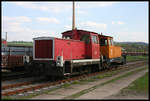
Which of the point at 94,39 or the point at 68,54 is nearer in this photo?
the point at 68,54

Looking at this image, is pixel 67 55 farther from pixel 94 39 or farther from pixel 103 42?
pixel 103 42

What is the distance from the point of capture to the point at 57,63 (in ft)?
36.8

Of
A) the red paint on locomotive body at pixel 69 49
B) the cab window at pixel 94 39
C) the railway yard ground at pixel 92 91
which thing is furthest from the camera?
the cab window at pixel 94 39

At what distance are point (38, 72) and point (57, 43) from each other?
6.49ft

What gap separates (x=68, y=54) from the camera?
1295cm

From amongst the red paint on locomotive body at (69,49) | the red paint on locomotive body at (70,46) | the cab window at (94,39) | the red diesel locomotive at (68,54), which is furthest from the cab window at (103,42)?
the red paint on locomotive body at (69,49)

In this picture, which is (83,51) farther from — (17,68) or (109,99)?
(109,99)

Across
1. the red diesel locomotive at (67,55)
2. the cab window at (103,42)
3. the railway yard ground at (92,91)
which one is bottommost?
the railway yard ground at (92,91)

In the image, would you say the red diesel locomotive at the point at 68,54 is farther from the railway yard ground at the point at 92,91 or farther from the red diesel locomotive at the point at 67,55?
the railway yard ground at the point at 92,91

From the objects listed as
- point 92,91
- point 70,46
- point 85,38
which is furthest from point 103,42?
point 92,91

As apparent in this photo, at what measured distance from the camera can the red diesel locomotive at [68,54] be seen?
38.1ft

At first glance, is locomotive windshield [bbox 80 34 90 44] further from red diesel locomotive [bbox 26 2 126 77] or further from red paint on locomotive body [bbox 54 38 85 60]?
red paint on locomotive body [bbox 54 38 85 60]

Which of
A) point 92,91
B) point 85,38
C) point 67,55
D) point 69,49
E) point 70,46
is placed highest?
point 85,38

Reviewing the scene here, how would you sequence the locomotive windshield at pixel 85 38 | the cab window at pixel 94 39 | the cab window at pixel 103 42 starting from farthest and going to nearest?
1. the cab window at pixel 103 42
2. the cab window at pixel 94 39
3. the locomotive windshield at pixel 85 38
